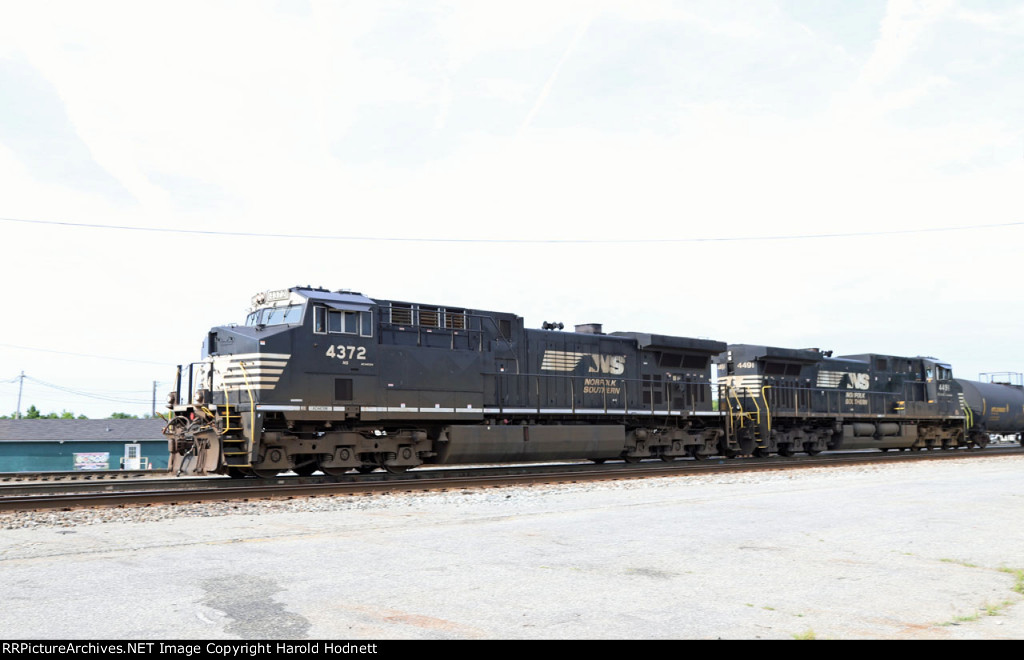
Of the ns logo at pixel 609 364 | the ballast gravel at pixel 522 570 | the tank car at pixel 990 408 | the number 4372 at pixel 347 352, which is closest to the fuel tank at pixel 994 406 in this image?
the tank car at pixel 990 408

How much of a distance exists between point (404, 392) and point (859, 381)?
18513 millimetres

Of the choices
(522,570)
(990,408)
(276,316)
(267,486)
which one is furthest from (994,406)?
(522,570)

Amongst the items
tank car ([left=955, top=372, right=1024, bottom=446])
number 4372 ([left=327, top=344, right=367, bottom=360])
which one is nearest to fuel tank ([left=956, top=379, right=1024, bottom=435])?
tank car ([left=955, top=372, right=1024, bottom=446])

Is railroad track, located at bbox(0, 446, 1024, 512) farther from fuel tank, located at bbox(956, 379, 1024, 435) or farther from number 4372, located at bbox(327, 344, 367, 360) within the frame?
fuel tank, located at bbox(956, 379, 1024, 435)

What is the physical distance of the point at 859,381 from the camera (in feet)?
93.9

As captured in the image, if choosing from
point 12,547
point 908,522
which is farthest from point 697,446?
point 12,547

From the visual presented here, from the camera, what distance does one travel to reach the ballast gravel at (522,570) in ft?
16.2

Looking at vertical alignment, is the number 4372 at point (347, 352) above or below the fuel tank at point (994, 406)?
above

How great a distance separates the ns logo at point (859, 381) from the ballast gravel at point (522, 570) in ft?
55.9

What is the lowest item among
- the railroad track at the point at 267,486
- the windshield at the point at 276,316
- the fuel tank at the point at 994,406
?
the railroad track at the point at 267,486

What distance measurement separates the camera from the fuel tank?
109ft

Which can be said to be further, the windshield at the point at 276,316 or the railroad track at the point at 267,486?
the windshield at the point at 276,316

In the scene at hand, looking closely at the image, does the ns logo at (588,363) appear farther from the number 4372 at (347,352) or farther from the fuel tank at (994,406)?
the fuel tank at (994,406)

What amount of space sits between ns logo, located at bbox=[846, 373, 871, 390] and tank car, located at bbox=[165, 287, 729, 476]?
8.96m
